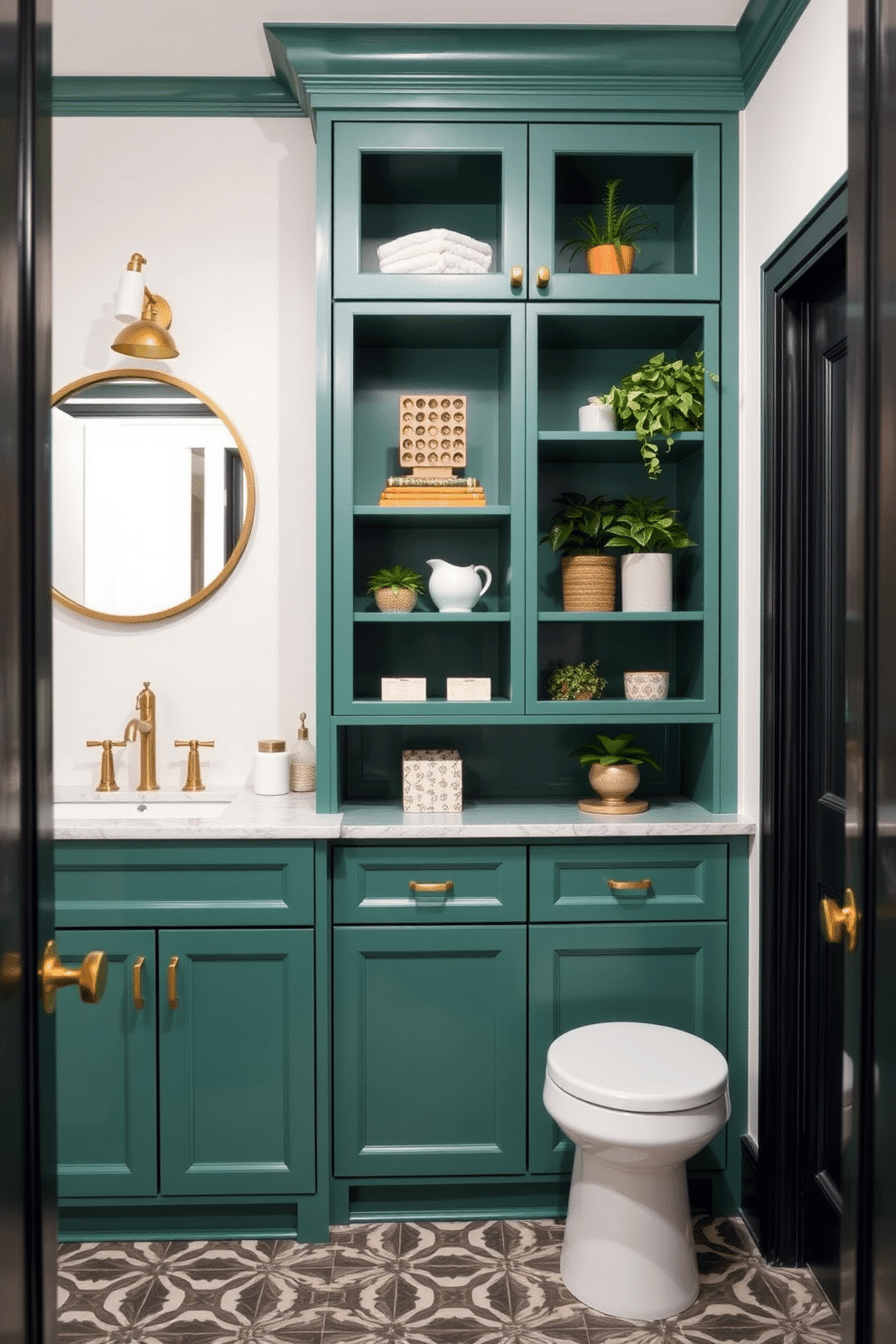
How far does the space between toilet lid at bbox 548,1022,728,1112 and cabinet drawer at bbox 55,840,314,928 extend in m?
0.66

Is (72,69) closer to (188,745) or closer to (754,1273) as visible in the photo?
(188,745)

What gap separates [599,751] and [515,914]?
497 millimetres

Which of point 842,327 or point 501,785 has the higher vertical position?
point 842,327

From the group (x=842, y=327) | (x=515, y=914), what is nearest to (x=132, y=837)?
(x=515, y=914)

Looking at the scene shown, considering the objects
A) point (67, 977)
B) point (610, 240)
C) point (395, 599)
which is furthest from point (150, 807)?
point (610, 240)

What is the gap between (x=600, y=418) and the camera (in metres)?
2.52

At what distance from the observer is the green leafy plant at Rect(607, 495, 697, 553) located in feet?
8.18

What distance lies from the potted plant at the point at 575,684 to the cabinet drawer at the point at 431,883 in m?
0.46

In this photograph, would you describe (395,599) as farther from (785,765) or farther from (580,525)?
(785,765)

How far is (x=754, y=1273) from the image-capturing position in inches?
86.5

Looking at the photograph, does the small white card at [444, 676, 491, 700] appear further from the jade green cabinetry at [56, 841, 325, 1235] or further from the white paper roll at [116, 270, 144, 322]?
the white paper roll at [116, 270, 144, 322]

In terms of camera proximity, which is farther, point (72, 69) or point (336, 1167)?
point (72, 69)

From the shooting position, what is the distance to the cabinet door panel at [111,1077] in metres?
2.29

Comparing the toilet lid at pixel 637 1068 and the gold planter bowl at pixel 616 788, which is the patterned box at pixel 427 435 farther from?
the toilet lid at pixel 637 1068
